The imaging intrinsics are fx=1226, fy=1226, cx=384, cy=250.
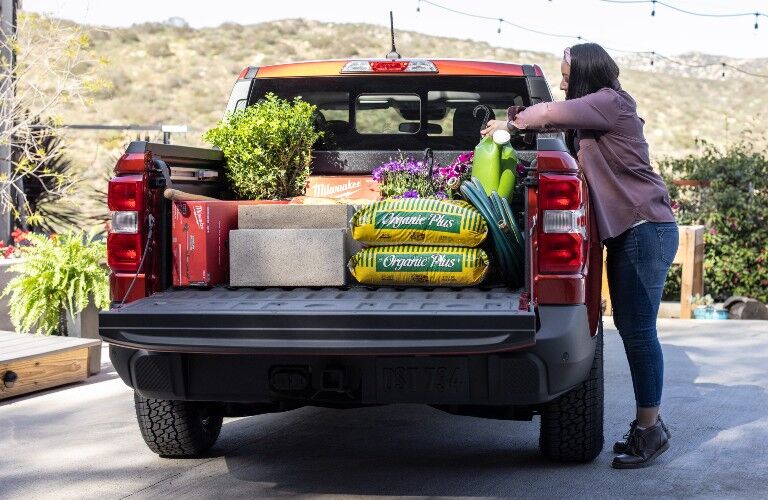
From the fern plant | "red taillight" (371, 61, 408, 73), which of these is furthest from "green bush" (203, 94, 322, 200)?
the fern plant

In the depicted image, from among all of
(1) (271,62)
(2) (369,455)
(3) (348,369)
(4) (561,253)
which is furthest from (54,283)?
(1) (271,62)

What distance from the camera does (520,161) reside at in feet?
19.8

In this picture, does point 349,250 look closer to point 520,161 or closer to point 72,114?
point 520,161

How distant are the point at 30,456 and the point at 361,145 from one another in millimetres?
2401

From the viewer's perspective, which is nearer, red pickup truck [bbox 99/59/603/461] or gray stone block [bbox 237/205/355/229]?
red pickup truck [bbox 99/59/603/461]

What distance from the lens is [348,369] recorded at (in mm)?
4711

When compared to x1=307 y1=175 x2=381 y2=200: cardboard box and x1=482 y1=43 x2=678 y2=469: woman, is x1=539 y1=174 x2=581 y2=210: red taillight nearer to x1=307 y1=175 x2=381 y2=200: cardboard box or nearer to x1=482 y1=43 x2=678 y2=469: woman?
x1=482 y1=43 x2=678 y2=469: woman

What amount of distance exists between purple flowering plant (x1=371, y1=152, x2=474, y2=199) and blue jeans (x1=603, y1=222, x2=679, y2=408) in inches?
31.4

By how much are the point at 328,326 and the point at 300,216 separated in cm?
100

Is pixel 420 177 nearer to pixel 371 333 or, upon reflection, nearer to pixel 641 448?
pixel 641 448

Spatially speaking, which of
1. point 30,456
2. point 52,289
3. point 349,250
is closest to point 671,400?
point 349,250

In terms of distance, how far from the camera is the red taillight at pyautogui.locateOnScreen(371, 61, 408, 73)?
645 centimetres

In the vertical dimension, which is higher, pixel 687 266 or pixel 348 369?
pixel 348 369

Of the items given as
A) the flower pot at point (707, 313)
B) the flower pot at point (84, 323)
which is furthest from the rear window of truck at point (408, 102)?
the flower pot at point (707, 313)
